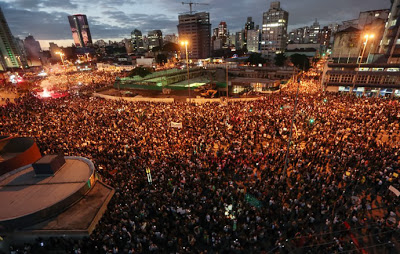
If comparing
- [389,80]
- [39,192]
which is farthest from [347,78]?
[39,192]

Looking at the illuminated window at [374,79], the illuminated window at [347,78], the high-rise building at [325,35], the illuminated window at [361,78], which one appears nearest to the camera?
the illuminated window at [374,79]

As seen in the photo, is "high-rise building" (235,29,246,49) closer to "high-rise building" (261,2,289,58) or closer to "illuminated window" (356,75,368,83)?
"high-rise building" (261,2,289,58)

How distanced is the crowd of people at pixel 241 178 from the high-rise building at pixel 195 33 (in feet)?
345

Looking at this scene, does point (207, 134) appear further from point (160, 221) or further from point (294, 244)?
point (294, 244)

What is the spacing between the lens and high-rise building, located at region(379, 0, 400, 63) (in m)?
32.0

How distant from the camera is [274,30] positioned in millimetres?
103312

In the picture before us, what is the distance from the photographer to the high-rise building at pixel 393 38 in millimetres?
32031

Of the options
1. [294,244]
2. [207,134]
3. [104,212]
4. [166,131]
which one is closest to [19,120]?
[166,131]

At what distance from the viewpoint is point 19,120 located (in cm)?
2067

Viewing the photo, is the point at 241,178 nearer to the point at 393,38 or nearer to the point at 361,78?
the point at 361,78

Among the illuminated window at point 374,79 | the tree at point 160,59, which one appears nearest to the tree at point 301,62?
the illuminated window at point 374,79

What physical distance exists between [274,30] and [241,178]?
11298 cm

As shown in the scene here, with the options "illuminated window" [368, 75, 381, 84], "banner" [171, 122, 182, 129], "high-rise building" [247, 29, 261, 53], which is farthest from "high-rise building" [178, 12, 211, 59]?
"banner" [171, 122, 182, 129]

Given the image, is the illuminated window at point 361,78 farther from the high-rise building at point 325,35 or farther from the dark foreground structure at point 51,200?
the high-rise building at point 325,35
